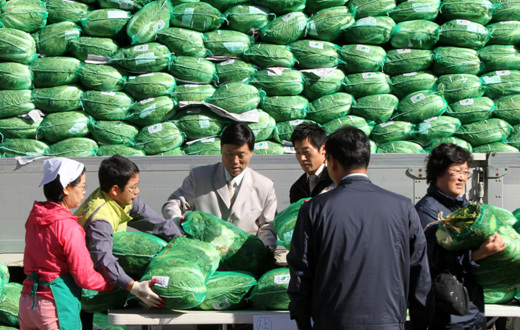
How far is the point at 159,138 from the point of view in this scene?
190 inches

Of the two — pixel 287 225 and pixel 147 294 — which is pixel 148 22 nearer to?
pixel 287 225

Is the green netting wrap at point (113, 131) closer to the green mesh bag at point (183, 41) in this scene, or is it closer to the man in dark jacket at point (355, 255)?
the green mesh bag at point (183, 41)

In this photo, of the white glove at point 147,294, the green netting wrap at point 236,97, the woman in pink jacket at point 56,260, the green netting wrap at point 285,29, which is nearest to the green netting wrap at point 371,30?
the green netting wrap at point 285,29

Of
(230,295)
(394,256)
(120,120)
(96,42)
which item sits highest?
(96,42)

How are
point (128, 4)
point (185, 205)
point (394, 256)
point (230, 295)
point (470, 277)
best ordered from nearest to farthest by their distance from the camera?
point (394, 256), point (470, 277), point (230, 295), point (185, 205), point (128, 4)

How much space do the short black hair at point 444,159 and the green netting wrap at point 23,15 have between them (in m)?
3.82

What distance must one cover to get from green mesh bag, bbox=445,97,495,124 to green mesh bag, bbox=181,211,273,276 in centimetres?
258

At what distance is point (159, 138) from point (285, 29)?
1484 mm

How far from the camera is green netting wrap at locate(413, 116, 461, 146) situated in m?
4.86

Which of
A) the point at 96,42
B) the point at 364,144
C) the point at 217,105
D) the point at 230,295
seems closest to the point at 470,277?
the point at 364,144

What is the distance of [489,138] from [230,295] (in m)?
2.96

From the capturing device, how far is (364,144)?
2420mm

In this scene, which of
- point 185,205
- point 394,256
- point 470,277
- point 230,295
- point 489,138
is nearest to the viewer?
point 394,256

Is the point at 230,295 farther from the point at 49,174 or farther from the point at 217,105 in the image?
the point at 217,105
